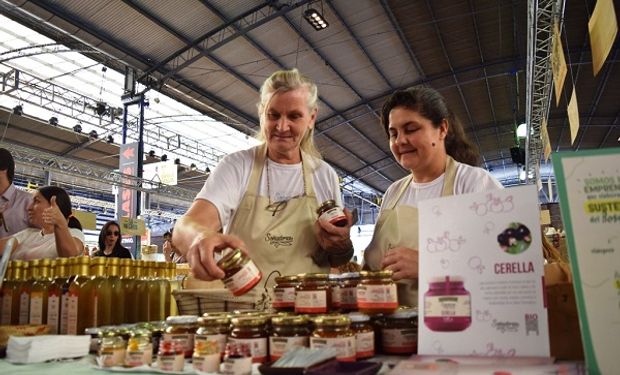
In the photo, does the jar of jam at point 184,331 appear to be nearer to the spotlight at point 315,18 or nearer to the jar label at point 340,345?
the jar label at point 340,345

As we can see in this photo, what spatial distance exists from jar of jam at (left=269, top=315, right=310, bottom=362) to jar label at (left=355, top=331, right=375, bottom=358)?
0.13 m

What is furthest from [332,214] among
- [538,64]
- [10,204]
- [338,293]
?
[538,64]

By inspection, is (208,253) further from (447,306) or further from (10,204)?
(10,204)

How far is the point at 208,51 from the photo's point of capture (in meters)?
10.2

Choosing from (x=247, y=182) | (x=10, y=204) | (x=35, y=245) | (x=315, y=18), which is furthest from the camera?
(x=315, y=18)

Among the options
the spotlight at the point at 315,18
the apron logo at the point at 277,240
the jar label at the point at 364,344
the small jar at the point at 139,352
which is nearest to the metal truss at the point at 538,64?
the spotlight at the point at 315,18

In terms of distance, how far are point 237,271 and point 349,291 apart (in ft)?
1.17

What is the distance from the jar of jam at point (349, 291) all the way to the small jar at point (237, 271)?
29cm

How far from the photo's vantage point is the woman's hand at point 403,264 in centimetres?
165

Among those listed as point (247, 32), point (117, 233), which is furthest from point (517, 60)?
point (117, 233)

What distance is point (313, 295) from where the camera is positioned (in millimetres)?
1400

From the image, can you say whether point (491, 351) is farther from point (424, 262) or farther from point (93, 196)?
point (93, 196)

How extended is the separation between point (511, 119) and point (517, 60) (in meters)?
4.89

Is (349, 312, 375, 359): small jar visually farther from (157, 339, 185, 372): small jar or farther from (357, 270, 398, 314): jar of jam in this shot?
(157, 339, 185, 372): small jar
